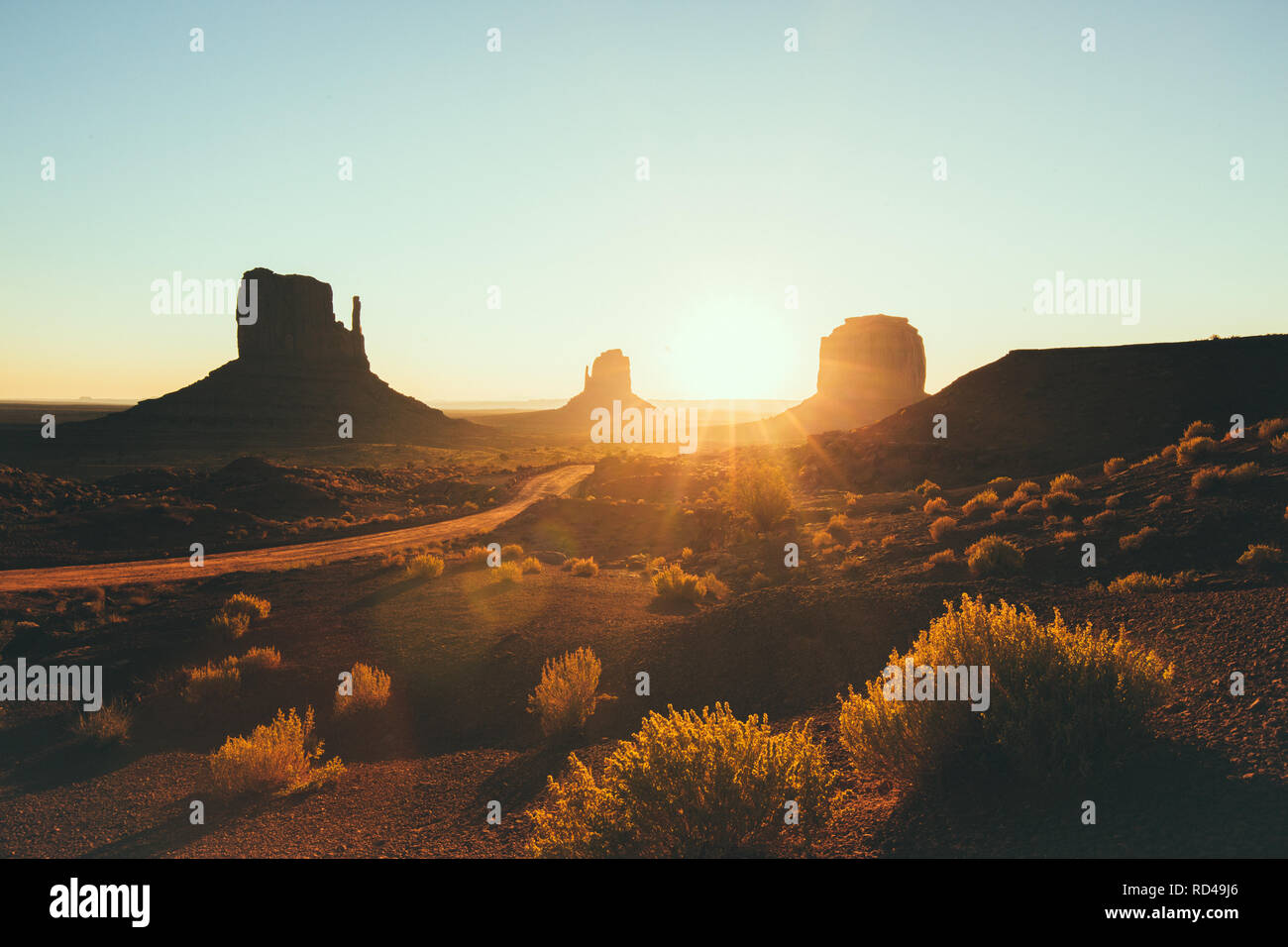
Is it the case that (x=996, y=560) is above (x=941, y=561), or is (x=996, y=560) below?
above

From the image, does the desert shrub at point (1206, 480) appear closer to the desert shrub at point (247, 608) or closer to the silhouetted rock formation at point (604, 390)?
the desert shrub at point (247, 608)

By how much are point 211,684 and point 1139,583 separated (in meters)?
16.4

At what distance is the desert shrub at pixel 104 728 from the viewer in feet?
33.2

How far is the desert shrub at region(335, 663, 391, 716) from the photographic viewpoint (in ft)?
36.1

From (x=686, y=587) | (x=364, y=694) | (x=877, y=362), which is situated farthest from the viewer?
(x=877, y=362)

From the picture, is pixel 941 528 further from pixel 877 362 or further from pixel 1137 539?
pixel 877 362

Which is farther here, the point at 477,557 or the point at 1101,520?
the point at 477,557

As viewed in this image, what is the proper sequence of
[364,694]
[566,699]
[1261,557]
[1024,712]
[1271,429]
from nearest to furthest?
[1024,712]
[566,699]
[1261,557]
[364,694]
[1271,429]

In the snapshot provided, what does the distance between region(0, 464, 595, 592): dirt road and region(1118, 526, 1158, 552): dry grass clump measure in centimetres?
2584

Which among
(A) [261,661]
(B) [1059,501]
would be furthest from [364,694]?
(B) [1059,501]

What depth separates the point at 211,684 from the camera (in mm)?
11406

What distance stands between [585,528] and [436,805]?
24.0 m

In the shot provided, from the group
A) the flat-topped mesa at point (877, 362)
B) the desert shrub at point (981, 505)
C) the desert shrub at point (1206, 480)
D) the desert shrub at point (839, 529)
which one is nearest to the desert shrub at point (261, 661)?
the desert shrub at point (839, 529)
